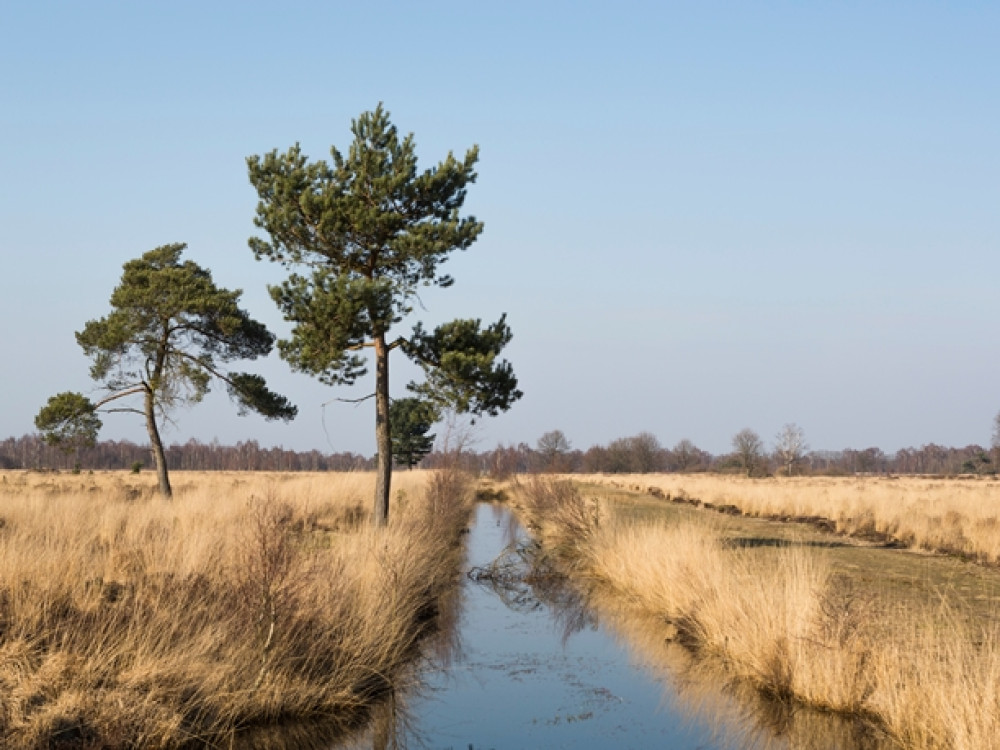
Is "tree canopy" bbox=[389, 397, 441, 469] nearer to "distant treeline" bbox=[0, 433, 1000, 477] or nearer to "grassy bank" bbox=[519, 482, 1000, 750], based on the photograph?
"distant treeline" bbox=[0, 433, 1000, 477]

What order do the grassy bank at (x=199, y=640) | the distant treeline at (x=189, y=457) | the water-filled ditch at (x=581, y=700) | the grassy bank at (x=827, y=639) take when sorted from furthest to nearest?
1. the distant treeline at (x=189, y=457)
2. the water-filled ditch at (x=581, y=700)
3. the grassy bank at (x=199, y=640)
4. the grassy bank at (x=827, y=639)

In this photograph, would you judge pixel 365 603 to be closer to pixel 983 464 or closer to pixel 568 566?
pixel 568 566

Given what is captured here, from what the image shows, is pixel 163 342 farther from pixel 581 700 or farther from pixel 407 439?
pixel 407 439

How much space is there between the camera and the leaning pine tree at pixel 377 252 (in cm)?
1495

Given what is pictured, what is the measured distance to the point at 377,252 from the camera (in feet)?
53.3

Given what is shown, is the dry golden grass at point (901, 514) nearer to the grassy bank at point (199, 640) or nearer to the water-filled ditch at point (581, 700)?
the water-filled ditch at point (581, 700)

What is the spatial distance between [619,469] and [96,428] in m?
→ 91.9

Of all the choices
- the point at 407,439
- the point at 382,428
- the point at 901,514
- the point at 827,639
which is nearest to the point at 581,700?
the point at 827,639

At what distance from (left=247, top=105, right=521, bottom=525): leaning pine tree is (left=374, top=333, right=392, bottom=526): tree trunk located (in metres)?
0.02

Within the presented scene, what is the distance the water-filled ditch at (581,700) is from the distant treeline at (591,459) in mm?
48766

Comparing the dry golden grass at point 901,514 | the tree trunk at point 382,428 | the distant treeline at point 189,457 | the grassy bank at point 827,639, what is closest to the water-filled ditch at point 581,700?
the grassy bank at point 827,639

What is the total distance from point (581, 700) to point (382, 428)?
8710 mm

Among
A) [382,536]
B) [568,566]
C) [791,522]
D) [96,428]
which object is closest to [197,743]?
[382,536]

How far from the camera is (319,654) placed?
26.3 ft
